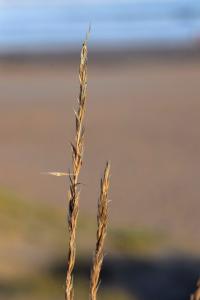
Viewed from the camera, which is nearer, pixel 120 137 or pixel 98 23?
pixel 120 137

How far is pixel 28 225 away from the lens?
29.3 feet

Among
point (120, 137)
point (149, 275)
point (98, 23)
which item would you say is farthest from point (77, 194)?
point (98, 23)

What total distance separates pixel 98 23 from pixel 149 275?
2459cm

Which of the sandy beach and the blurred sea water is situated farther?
the blurred sea water

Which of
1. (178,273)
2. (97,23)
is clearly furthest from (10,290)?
(97,23)

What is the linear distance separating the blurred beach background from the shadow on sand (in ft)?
0.04

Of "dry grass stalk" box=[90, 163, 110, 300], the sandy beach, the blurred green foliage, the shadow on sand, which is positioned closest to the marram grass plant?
"dry grass stalk" box=[90, 163, 110, 300]

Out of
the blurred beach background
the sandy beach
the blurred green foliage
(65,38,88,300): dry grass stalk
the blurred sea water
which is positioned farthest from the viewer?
the blurred sea water

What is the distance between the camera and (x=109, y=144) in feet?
52.4

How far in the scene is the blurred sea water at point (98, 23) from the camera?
2825 centimetres

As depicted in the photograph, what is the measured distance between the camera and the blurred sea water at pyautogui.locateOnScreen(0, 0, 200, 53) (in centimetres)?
2825

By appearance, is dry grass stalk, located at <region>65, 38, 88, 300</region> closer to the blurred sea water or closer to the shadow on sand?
the shadow on sand

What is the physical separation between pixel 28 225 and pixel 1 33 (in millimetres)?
21266

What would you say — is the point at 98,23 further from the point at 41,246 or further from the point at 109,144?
the point at 41,246
